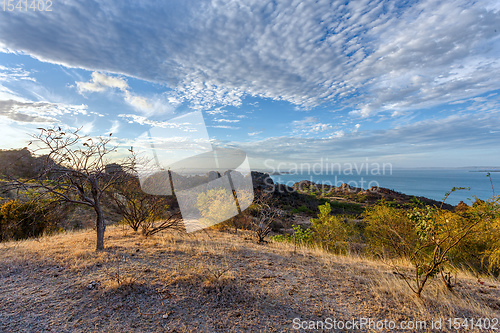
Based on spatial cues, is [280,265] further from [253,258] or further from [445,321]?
[445,321]

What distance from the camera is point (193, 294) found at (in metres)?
4.01

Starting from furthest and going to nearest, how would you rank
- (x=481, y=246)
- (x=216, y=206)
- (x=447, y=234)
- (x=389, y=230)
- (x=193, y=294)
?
1. (x=216, y=206)
2. (x=389, y=230)
3. (x=481, y=246)
4. (x=447, y=234)
5. (x=193, y=294)

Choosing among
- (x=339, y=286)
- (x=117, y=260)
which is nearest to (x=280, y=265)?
(x=339, y=286)

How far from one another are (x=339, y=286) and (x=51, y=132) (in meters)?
7.95

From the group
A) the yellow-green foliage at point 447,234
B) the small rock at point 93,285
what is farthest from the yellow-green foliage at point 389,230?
the small rock at point 93,285

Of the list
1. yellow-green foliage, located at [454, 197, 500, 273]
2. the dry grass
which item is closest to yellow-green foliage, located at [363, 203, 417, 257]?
yellow-green foliage, located at [454, 197, 500, 273]

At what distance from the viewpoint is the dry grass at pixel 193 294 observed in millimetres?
3287

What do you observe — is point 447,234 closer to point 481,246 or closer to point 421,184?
point 481,246

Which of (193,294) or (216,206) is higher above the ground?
(216,206)

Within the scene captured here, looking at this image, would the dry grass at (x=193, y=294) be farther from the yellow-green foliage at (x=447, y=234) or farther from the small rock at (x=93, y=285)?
the yellow-green foliage at (x=447, y=234)

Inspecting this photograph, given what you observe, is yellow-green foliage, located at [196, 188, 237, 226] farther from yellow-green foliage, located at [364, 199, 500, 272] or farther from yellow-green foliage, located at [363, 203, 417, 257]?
yellow-green foliage, located at [364, 199, 500, 272]

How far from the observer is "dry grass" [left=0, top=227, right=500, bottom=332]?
329cm

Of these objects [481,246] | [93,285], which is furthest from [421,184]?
[93,285]

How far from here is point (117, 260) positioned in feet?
17.6
